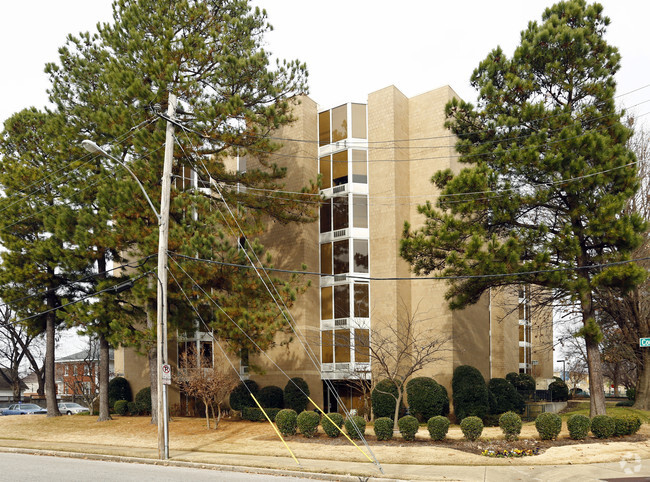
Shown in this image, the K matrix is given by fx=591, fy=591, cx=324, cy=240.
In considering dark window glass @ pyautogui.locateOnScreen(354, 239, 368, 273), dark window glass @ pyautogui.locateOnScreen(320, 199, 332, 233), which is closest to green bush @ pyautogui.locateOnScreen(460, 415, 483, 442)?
dark window glass @ pyautogui.locateOnScreen(354, 239, 368, 273)

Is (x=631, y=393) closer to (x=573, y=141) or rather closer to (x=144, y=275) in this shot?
(x=573, y=141)

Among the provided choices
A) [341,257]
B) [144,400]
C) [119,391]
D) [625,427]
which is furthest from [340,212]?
[119,391]

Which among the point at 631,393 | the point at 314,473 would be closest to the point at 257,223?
the point at 314,473

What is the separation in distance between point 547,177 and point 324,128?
14.2 meters

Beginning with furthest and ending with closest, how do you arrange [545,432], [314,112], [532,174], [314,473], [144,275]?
[314,112] → [144,275] → [532,174] → [545,432] → [314,473]

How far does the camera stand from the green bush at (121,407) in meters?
32.4

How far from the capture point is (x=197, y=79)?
2391 centimetres

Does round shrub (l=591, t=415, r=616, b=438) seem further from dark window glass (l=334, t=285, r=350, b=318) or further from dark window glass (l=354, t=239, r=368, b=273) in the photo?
dark window glass (l=354, t=239, r=368, b=273)

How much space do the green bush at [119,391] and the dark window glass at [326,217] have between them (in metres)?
15.2

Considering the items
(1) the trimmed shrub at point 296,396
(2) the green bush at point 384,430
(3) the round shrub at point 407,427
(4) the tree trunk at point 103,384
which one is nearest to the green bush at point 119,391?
(4) the tree trunk at point 103,384

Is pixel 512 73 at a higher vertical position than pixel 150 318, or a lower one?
higher

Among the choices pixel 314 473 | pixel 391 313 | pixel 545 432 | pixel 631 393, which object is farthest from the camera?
pixel 631 393

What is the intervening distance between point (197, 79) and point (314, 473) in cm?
1646

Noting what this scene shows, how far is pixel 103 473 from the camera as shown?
13.8 m
